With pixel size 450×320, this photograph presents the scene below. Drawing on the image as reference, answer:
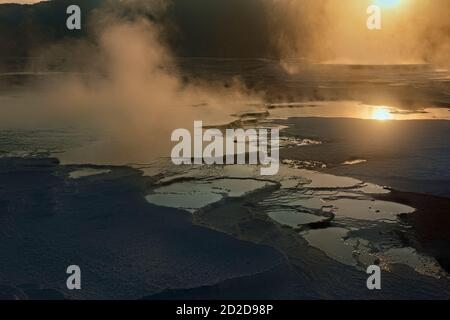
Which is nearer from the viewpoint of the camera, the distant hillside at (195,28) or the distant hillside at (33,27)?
the distant hillside at (33,27)

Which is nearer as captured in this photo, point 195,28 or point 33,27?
point 33,27

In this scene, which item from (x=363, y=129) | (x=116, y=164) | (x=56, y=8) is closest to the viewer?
(x=116, y=164)

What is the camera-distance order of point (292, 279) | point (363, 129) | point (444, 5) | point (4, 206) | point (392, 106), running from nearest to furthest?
point (292, 279) < point (4, 206) < point (363, 129) < point (392, 106) < point (444, 5)

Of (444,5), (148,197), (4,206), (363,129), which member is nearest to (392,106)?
(363,129)

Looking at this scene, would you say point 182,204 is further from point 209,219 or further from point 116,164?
point 116,164

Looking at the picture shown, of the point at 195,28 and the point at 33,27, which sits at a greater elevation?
the point at 33,27

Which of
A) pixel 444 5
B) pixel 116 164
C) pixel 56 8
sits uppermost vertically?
pixel 56 8

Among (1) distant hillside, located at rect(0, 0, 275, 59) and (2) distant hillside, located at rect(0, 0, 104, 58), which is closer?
(2) distant hillside, located at rect(0, 0, 104, 58)

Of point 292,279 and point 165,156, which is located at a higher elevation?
point 165,156

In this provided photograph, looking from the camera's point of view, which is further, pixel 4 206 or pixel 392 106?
pixel 392 106

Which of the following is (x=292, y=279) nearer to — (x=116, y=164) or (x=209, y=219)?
(x=209, y=219)
